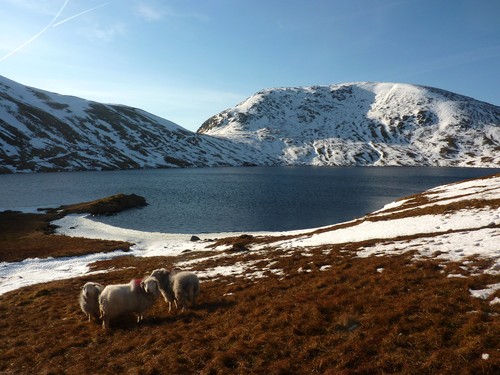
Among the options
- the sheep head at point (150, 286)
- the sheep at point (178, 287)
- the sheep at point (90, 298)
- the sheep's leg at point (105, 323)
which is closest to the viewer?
the sheep's leg at point (105, 323)

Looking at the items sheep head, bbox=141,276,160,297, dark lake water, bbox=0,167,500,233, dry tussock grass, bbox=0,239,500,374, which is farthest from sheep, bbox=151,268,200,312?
dark lake water, bbox=0,167,500,233

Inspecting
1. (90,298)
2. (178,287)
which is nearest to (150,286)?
(178,287)

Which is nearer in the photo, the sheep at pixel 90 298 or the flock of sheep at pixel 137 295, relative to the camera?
the flock of sheep at pixel 137 295

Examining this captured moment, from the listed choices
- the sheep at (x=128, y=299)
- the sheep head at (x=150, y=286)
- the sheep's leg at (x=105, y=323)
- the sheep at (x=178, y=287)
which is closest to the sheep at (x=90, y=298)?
the sheep at (x=128, y=299)

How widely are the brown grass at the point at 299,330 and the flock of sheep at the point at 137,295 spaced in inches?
26.3

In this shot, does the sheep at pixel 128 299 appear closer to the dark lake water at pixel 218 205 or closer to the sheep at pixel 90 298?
the sheep at pixel 90 298

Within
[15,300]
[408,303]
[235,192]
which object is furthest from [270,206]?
[408,303]

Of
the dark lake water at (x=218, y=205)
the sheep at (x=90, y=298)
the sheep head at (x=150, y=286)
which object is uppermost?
the sheep head at (x=150, y=286)

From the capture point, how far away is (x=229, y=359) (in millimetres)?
10898

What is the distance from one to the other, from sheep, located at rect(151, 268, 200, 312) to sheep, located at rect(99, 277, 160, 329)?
118 cm

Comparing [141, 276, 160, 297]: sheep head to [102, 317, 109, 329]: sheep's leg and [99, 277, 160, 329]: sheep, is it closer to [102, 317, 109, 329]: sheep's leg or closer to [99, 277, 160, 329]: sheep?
[99, 277, 160, 329]: sheep

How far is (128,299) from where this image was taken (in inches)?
613

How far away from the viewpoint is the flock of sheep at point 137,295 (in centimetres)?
1542

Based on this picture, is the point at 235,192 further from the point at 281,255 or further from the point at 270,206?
the point at 281,255
